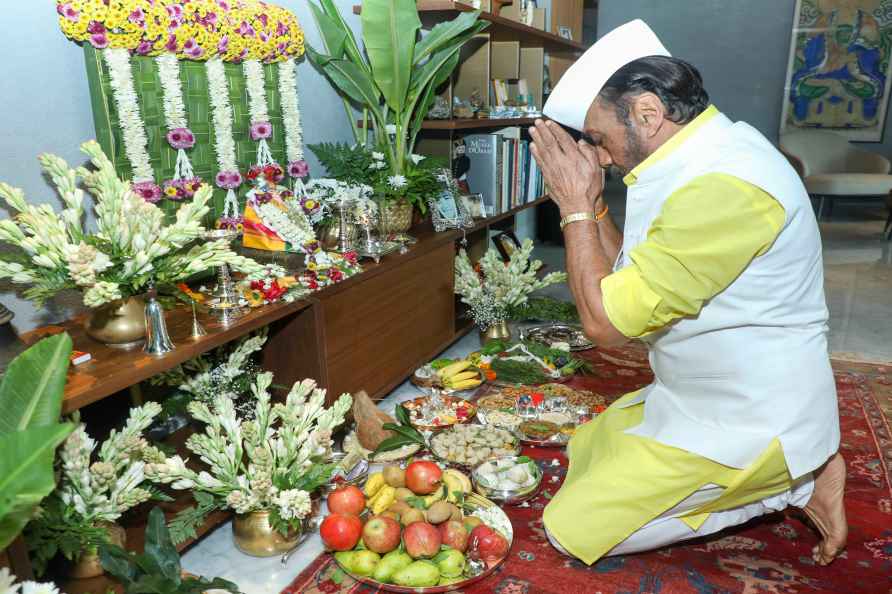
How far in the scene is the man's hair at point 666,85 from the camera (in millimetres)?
1690

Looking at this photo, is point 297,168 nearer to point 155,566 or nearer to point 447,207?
point 447,207

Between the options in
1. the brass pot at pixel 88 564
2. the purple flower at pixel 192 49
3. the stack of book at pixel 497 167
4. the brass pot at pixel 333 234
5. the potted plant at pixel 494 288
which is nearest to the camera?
the brass pot at pixel 88 564

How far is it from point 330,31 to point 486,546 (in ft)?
6.86

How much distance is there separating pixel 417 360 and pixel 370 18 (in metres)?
1.43

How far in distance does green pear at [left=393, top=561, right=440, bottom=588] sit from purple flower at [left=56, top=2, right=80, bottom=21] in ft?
5.49

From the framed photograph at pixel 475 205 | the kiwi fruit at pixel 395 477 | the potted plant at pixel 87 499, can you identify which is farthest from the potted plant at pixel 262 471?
the framed photograph at pixel 475 205

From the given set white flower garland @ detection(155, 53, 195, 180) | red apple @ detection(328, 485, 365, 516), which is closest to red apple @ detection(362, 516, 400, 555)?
red apple @ detection(328, 485, 365, 516)

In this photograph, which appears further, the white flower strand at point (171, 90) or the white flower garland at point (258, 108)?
the white flower garland at point (258, 108)

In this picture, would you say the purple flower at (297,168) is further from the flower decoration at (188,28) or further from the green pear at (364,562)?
the green pear at (364,562)

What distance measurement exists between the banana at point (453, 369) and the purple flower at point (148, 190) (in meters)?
1.35

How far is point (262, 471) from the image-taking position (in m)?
1.76

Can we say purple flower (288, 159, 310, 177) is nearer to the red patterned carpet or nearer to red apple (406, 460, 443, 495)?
red apple (406, 460, 443, 495)

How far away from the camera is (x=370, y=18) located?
2719mm

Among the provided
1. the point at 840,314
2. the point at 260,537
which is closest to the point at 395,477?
the point at 260,537
